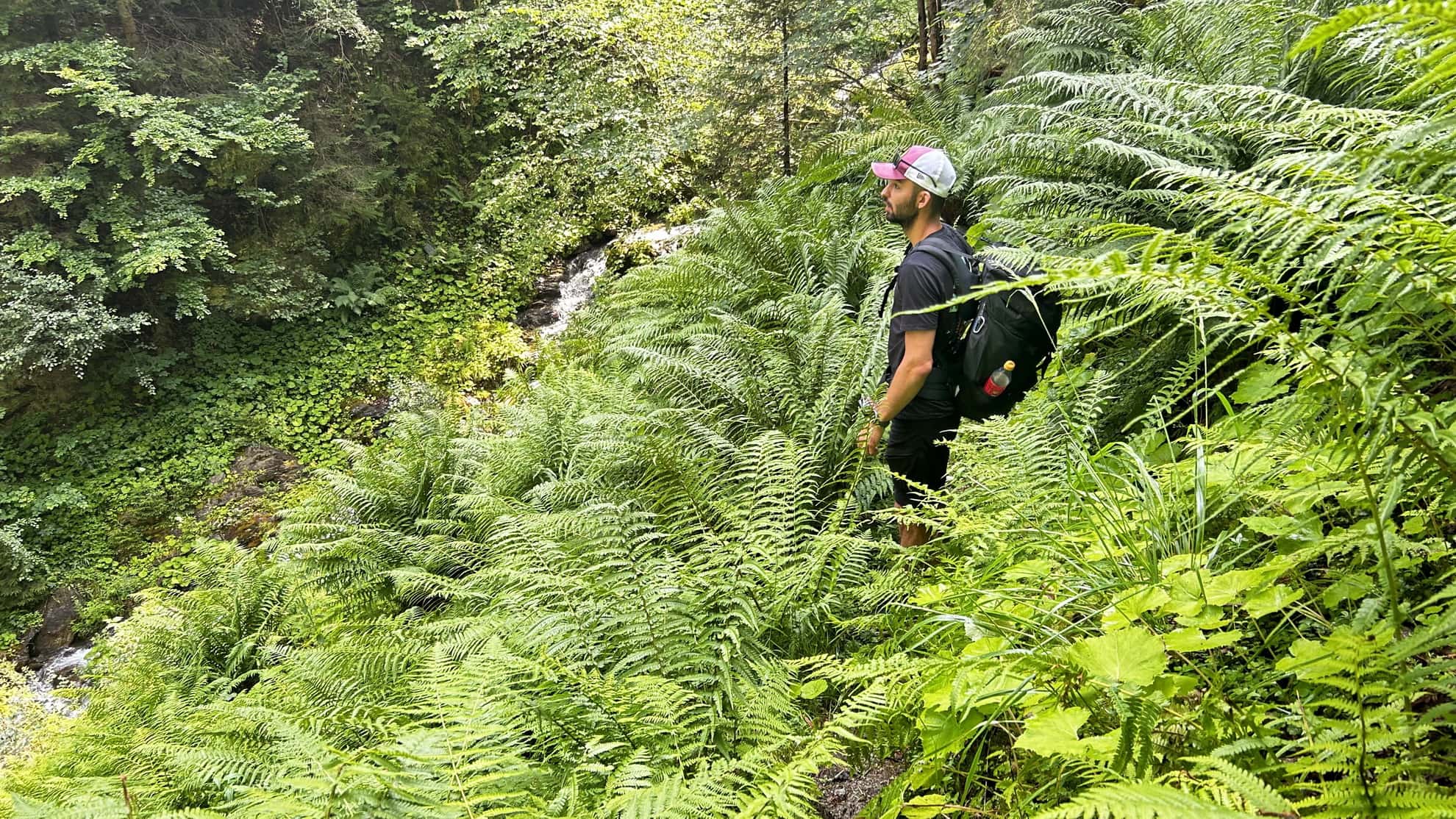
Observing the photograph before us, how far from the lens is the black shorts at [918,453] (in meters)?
2.36

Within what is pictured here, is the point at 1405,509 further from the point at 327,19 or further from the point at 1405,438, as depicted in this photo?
the point at 327,19

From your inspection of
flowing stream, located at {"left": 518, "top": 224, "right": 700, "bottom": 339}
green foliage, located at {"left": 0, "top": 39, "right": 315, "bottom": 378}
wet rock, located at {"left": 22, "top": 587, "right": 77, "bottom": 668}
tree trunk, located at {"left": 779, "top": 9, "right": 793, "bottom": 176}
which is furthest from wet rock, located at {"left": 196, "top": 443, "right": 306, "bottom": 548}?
tree trunk, located at {"left": 779, "top": 9, "right": 793, "bottom": 176}

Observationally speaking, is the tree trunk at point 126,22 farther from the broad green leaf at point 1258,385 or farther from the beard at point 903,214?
the broad green leaf at point 1258,385

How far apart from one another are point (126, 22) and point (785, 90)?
10.1 meters

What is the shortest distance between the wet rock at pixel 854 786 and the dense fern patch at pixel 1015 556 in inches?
2.3

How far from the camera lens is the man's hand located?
2437 millimetres

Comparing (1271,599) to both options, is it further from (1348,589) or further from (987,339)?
(987,339)

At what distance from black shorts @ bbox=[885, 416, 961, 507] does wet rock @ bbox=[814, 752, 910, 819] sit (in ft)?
3.47

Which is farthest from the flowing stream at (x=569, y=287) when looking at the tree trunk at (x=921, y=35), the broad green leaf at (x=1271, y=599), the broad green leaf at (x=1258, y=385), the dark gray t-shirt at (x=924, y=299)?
the broad green leaf at (x=1271, y=599)

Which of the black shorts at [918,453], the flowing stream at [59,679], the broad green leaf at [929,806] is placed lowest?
the flowing stream at [59,679]

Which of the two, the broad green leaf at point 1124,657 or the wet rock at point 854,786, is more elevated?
the broad green leaf at point 1124,657

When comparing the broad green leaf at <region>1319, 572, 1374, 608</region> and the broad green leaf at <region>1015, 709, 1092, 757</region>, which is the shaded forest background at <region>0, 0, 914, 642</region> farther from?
the broad green leaf at <region>1015, 709, 1092, 757</region>

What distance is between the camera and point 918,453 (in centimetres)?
241

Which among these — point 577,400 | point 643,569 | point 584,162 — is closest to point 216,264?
A: point 584,162
